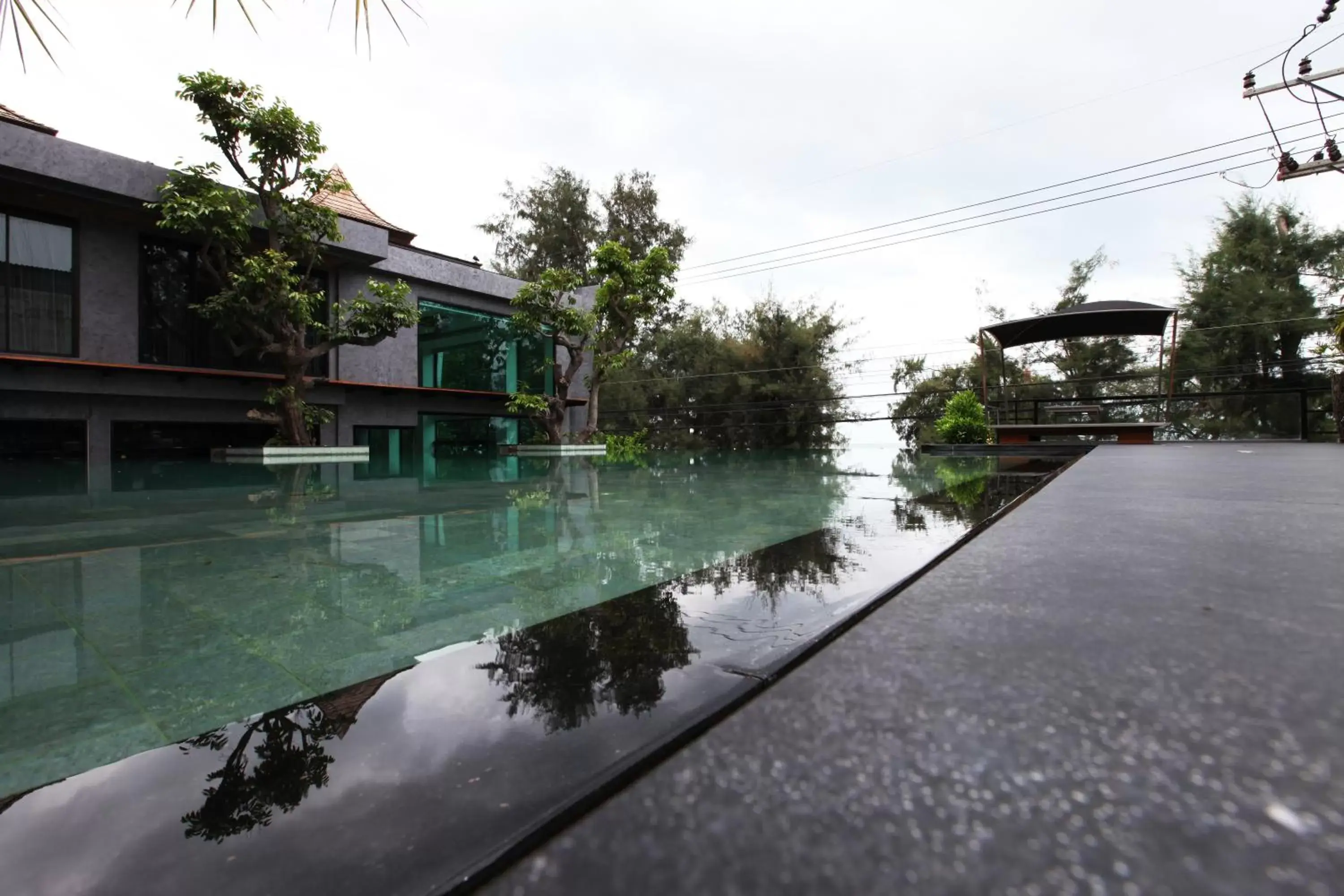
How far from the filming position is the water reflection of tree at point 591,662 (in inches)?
25.4

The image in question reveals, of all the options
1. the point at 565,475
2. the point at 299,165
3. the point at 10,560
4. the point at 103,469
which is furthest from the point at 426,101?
the point at 10,560

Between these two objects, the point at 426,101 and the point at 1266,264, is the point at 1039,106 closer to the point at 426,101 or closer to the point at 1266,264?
the point at 1266,264

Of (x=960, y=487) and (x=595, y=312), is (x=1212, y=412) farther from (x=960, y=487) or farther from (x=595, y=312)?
(x=960, y=487)

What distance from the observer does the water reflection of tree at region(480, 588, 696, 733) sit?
2.11ft

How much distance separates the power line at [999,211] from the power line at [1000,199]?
22 cm

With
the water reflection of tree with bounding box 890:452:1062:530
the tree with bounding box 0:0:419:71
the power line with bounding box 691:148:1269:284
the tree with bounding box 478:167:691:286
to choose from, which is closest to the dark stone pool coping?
the water reflection of tree with bounding box 890:452:1062:530

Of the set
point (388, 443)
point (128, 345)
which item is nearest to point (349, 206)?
point (388, 443)

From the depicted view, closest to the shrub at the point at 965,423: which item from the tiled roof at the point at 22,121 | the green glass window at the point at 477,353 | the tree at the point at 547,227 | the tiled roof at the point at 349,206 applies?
the green glass window at the point at 477,353

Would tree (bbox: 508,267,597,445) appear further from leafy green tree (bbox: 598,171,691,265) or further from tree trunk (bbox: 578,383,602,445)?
leafy green tree (bbox: 598,171,691,265)

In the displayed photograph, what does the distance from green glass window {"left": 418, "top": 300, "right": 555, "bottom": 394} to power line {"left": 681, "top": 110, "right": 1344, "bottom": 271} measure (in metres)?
8.60

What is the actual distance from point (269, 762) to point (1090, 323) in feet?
36.0

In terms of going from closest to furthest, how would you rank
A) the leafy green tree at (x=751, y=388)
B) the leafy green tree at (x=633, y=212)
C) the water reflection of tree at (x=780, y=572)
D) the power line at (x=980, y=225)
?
the water reflection of tree at (x=780, y=572) < the power line at (x=980, y=225) < the leafy green tree at (x=751, y=388) < the leafy green tree at (x=633, y=212)

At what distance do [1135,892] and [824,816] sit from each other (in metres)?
0.15

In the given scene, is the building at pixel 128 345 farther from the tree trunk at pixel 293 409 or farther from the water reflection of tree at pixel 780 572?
the water reflection of tree at pixel 780 572
